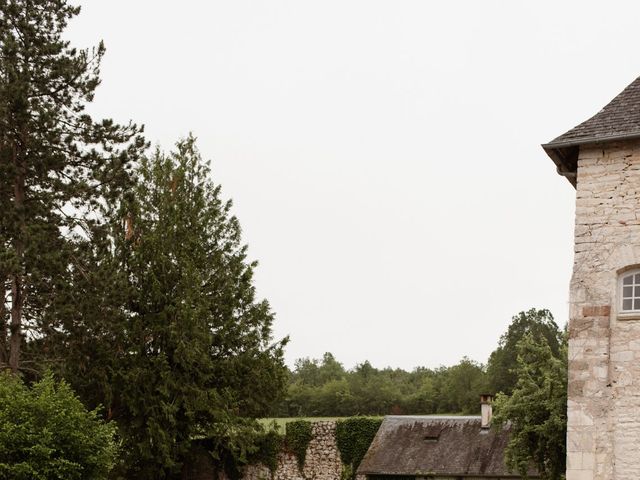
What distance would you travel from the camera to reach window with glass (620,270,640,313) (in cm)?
1261

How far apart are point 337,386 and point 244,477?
75.1ft

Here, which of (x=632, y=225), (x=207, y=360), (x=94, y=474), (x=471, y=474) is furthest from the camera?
(x=471, y=474)

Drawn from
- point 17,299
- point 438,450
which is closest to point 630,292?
point 17,299

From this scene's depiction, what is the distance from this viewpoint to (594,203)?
13117 mm

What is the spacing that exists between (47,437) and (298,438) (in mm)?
16016

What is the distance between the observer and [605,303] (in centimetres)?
1274

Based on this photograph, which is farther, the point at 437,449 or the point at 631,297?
the point at 437,449

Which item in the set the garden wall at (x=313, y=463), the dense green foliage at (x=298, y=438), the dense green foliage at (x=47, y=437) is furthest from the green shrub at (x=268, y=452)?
the dense green foliage at (x=47, y=437)

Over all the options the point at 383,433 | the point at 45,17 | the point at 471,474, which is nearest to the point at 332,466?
the point at 383,433

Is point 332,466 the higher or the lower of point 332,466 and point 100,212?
the lower

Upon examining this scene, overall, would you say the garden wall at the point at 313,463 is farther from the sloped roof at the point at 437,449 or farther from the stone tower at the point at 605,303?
the stone tower at the point at 605,303

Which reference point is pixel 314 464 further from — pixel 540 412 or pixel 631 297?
pixel 631 297

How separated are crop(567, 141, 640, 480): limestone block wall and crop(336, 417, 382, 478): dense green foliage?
18716mm

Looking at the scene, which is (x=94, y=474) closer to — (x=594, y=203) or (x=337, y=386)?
(x=594, y=203)
